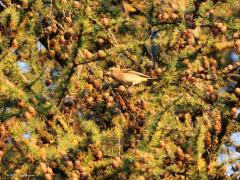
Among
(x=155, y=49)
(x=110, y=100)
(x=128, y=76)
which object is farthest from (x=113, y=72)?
(x=155, y=49)

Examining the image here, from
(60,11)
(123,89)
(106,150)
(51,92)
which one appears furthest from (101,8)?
(106,150)

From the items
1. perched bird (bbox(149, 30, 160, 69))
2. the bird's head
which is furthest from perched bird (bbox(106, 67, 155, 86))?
perched bird (bbox(149, 30, 160, 69))

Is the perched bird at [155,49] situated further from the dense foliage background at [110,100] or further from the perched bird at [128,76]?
the perched bird at [128,76]

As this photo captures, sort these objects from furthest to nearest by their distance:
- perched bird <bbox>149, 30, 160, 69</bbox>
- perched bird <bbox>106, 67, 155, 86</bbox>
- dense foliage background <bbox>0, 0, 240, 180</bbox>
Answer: perched bird <bbox>149, 30, 160, 69</bbox> < perched bird <bbox>106, 67, 155, 86</bbox> < dense foliage background <bbox>0, 0, 240, 180</bbox>

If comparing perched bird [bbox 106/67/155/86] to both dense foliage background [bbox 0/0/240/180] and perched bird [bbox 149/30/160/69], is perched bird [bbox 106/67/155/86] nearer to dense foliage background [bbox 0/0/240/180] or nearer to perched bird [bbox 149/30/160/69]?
dense foliage background [bbox 0/0/240/180]

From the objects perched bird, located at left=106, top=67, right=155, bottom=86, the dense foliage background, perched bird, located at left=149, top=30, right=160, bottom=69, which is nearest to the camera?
the dense foliage background
